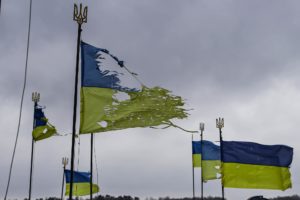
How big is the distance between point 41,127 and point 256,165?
10.6 meters

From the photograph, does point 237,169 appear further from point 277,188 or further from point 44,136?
point 44,136

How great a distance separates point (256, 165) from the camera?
24.8 meters

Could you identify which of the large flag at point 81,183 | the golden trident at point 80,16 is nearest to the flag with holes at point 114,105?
the golden trident at point 80,16

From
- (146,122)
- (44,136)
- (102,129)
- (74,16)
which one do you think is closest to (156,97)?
(146,122)

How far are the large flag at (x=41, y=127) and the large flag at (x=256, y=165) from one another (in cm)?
821

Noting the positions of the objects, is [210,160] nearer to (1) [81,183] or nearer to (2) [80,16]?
(1) [81,183]

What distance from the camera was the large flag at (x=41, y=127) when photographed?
26.6 metres

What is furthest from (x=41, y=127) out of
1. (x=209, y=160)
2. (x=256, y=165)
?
(x=209, y=160)

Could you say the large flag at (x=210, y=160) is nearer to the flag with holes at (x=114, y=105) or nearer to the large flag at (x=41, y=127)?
the large flag at (x=41, y=127)

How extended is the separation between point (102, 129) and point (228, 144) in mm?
11567

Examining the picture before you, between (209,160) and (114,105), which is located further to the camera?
(209,160)

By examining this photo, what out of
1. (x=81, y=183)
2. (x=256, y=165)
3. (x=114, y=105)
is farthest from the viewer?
(x=81, y=183)

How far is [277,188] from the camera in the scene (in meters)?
23.8

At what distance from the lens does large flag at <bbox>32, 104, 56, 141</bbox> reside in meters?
26.6
